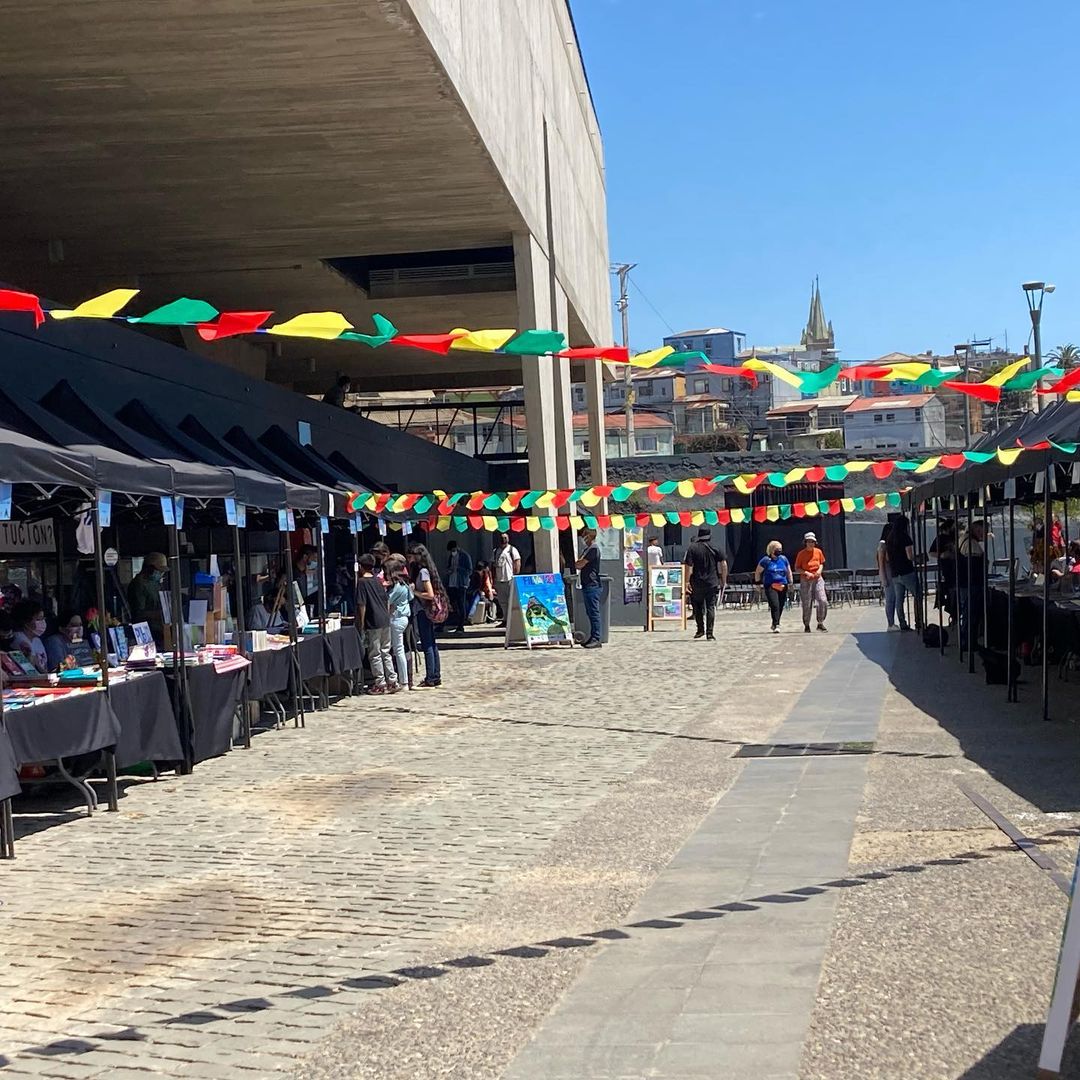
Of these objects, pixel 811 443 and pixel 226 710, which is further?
pixel 811 443

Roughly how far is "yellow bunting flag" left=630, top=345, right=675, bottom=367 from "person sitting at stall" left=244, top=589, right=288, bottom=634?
8.06m

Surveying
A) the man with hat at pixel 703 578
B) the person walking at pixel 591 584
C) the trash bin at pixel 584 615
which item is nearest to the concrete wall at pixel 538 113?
the person walking at pixel 591 584

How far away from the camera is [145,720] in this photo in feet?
36.7

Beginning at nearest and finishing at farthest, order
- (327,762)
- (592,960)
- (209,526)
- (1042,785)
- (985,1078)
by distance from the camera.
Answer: (985,1078) < (592,960) < (1042,785) < (327,762) < (209,526)

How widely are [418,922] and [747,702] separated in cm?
886

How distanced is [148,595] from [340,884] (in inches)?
299

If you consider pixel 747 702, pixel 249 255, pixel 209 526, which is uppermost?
pixel 249 255

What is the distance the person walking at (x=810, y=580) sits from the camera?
25.9 meters

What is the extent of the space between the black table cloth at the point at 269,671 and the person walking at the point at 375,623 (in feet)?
7.01

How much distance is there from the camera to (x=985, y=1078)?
4441mm

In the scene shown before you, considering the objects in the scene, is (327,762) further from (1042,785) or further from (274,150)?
(274,150)

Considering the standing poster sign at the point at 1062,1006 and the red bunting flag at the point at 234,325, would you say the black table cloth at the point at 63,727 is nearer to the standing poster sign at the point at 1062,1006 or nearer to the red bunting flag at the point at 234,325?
the red bunting flag at the point at 234,325

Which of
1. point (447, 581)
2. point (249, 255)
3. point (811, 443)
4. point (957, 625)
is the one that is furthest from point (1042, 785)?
point (811, 443)

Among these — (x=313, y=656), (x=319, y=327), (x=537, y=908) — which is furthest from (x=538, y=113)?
(x=537, y=908)
